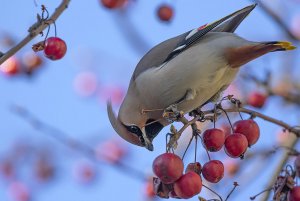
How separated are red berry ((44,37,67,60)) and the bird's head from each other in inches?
25.3

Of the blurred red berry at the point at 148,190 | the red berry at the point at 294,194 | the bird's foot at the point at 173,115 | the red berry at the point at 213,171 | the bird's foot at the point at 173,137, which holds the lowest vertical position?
the blurred red berry at the point at 148,190

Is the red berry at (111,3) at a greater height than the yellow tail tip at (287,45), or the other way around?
the red berry at (111,3)

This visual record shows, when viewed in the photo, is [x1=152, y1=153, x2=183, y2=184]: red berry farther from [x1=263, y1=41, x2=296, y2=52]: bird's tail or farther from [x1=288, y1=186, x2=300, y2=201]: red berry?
[x1=263, y1=41, x2=296, y2=52]: bird's tail

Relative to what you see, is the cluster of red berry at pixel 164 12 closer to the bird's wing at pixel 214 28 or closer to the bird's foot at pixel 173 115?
the bird's wing at pixel 214 28

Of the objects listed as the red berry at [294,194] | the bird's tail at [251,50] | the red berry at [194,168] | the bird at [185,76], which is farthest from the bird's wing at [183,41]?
the red berry at [294,194]

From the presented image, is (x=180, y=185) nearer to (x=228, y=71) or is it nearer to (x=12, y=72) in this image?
(x=228, y=71)

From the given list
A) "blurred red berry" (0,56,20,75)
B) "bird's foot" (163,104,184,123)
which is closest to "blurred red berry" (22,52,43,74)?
"blurred red berry" (0,56,20,75)

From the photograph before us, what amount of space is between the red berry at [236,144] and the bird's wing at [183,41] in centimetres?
92

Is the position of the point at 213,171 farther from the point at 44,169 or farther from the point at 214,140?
the point at 44,169

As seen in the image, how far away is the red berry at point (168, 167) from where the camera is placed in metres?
2.52

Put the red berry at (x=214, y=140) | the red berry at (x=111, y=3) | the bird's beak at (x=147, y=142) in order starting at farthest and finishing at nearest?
1. the red berry at (x=111, y=3)
2. the bird's beak at (x=147, y=142)
3. the red berry at (x=214, y=140)

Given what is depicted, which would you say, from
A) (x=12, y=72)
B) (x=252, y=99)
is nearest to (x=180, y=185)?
(x=252, y=99)

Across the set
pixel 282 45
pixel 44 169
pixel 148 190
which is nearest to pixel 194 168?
pixel 282 45

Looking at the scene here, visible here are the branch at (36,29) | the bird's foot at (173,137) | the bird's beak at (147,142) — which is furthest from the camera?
the bird's beak at (147,142)
